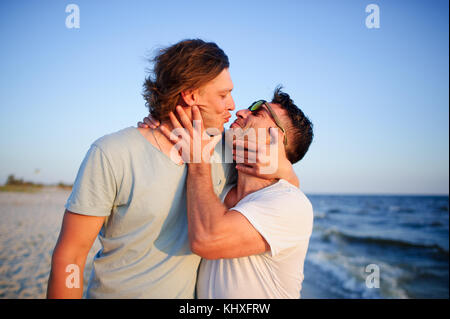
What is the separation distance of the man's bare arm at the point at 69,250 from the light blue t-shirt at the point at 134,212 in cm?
10

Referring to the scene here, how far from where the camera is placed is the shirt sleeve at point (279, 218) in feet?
7.06

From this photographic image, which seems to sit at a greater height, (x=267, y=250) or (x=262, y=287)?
(x=267, y=250)

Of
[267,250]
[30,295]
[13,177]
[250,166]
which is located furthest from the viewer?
[13,177]

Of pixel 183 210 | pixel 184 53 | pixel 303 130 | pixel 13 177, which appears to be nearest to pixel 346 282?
pixel 303 130

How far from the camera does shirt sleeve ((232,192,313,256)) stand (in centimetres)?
215

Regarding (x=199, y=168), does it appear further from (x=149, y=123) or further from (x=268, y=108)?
(x=268, y=108)

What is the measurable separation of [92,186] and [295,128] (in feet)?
6.36

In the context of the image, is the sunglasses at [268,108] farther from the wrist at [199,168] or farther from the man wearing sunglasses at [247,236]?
the wrist at [199,168]

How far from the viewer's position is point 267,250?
87.6 inches

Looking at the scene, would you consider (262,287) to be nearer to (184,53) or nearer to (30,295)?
(184,53)
